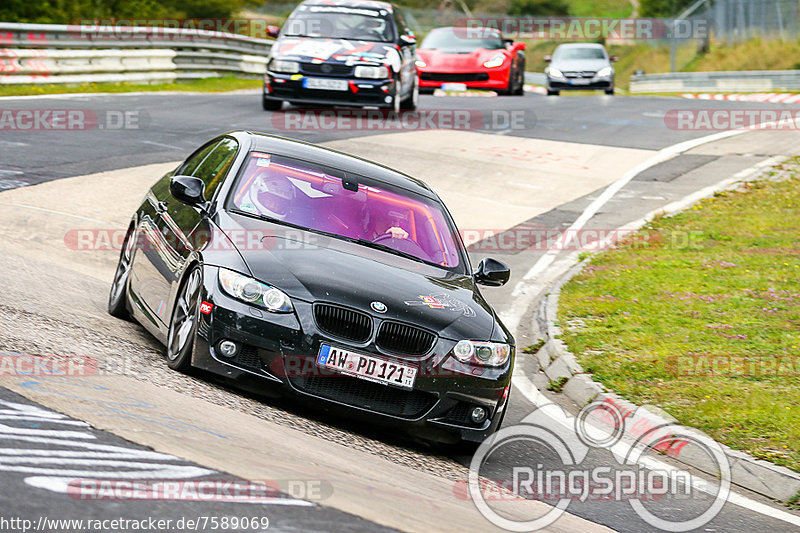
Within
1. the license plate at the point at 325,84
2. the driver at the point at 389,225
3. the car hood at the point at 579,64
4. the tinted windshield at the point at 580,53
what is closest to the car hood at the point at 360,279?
the driver at the point at 389,225

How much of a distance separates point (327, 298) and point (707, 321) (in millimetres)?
5200

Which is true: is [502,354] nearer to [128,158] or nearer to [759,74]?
[128,158]

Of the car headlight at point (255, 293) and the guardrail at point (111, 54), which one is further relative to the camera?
the guardrail at point (111, 54)

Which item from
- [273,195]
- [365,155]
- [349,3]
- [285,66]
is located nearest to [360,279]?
[273,195]

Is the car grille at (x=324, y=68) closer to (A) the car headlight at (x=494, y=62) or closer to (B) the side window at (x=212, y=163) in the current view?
(A) the car headlight at (x=494, y=62)

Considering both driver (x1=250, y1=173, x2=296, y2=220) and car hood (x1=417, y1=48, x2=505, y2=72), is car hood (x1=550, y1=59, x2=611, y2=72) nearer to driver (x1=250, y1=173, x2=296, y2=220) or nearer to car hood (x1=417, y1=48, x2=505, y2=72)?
car hood (x1=417, y1=48, x2=505, y2=72)

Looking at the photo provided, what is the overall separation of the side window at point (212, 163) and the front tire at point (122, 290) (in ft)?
2.18

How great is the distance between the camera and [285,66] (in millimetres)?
19578

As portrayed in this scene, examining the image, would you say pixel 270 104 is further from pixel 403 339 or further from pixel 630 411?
pixel 403 339

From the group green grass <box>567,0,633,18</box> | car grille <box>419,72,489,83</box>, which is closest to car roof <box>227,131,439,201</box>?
car grille <box>419,72,489,83</box>

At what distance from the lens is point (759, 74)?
3672 cm

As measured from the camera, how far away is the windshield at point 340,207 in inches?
282

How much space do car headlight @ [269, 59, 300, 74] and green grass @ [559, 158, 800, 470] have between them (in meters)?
7.56

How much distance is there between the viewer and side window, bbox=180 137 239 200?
24.7ft
